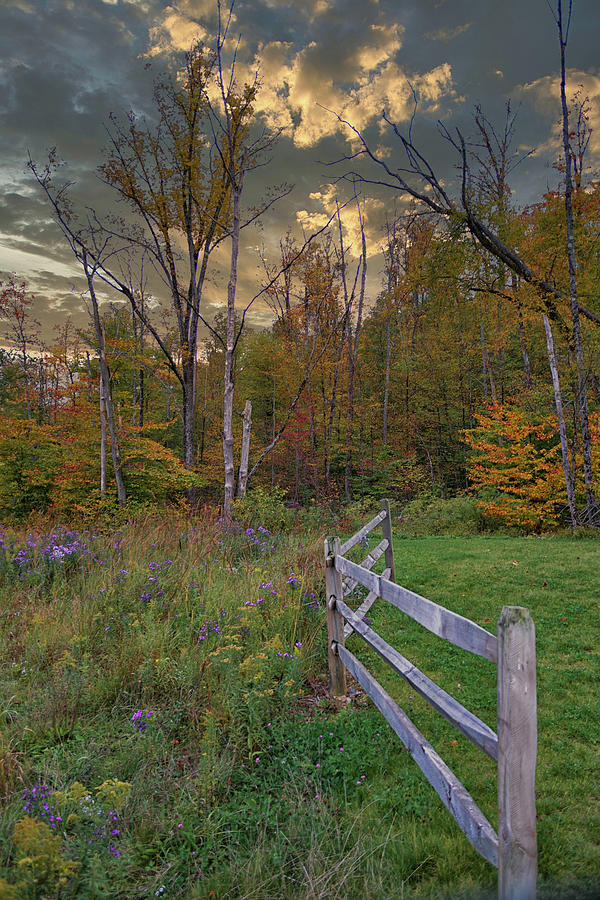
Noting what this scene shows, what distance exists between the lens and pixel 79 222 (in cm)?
1327

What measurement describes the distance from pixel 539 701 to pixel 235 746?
267cm

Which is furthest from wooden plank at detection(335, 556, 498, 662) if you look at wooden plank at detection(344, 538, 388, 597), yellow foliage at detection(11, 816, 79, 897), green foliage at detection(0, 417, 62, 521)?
green foliage at detection(0, 417, 62, 521)

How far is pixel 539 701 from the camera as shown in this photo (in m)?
3.59

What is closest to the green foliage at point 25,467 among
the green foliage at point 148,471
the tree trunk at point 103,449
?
the tree trunk at point 103,449

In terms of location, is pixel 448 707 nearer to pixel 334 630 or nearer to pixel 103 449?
pixel 334 630

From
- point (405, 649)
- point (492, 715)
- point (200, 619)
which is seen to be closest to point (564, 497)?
→ point (405, 649)

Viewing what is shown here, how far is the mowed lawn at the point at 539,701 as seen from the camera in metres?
2.07

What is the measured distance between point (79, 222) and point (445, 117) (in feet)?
37.0

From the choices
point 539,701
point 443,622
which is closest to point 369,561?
point 539,701

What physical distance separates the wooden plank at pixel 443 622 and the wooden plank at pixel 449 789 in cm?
60

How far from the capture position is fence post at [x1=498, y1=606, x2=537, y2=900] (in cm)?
147

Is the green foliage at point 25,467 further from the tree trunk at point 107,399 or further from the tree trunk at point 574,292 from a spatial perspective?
the tree trunk at point 574,292

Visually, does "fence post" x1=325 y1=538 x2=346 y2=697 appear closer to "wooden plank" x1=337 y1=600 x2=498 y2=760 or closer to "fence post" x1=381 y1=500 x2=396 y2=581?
"wooden plank" x1=337 y1=600 x2=498 y2=760

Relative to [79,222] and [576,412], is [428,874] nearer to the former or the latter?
[576,412]
